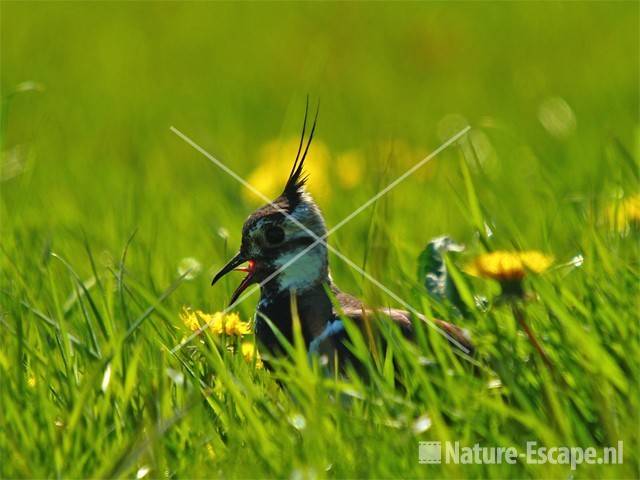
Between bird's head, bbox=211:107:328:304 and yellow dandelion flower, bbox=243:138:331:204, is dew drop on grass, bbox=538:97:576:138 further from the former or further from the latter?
bird's head, bbox=211:107:328:304

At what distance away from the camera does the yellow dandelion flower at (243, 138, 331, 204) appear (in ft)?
17.0

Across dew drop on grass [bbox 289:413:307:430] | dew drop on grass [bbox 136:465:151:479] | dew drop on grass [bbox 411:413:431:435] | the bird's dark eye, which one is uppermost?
the bird's dark eye

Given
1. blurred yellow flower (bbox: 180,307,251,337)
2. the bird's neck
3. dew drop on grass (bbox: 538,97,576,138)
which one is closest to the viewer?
blurred yellow flower (bbox: 180,307,251,337)

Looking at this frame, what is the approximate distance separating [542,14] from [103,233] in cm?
621

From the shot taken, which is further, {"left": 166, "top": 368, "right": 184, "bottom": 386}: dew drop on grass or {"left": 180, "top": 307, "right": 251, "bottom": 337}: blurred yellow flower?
{"left": 180, "top": 307, "right": 251, "bottom": 337}: blurred yellow flower

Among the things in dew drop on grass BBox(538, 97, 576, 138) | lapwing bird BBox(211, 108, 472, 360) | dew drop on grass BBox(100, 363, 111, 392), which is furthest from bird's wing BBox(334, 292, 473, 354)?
dew drop on grass BBox(538, 97, 576, 138)

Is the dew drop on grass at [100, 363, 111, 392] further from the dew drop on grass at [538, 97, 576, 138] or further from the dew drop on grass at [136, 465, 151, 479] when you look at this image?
the dew drop on grass at [538, 97, 576, 138]

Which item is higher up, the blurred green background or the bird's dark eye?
the blurred green background

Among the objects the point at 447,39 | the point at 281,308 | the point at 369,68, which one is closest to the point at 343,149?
the point at 369,68

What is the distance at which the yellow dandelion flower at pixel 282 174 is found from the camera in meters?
5.19

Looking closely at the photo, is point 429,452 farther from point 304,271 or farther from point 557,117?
point 557,117

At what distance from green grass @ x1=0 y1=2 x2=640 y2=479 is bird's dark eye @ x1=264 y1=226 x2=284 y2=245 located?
20 cm

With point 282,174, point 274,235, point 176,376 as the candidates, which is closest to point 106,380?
point 176,376

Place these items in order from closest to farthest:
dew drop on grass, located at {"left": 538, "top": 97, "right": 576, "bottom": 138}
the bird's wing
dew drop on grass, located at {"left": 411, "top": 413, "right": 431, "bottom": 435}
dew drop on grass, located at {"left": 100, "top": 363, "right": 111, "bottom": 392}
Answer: dew drop on grass, located at {"left": 411, "top": 413, "right": 431, "bottom": 435} → dew drop on grass, located at {"left": 100, "top": 363, "right": 111, "bottom": 392} → the bird's wing → dew drop on grass, located at {"left": 538, "top": 97, "right": 576, "bottom": 138}
